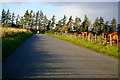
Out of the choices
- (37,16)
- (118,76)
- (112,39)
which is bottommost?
(118,76)

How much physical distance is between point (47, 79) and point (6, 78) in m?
1.33

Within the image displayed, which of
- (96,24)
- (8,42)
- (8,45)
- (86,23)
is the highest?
(86,23)

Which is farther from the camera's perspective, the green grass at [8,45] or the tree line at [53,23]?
the tree line at [53,23]

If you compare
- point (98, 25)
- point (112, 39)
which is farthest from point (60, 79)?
point (98, 25)

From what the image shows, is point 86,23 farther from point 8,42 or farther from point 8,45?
point 8,45

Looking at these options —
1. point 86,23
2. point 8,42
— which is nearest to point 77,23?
point 86,23

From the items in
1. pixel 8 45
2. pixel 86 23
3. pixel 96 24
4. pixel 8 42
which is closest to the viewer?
pixel 8 45

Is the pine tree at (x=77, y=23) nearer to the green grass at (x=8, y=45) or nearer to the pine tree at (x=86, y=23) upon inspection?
the pine tree at (x=86, y=23)

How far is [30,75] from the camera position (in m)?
6.00

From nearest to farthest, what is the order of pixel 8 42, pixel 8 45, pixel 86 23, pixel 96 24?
pixel 8 45 < pixel 8 42 < pixel 96 24 < pixel 86 23

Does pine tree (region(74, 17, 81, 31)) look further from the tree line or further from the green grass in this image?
the green grass

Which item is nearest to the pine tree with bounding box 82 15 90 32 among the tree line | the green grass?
the tree line

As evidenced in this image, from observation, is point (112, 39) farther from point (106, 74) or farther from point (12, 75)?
point (12, 75)

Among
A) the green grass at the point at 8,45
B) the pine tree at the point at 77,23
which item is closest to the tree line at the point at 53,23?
the pine tree at the point at 77,23
